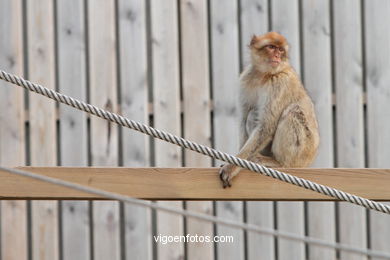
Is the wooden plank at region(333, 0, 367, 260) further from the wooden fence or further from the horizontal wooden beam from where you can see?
the horizontal wooden beam

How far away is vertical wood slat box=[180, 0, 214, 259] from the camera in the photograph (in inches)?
249

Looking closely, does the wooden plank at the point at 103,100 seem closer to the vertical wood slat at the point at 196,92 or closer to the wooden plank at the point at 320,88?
the vertical wood slat at the point at 196,92

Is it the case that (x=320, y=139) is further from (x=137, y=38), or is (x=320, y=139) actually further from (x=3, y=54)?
(x=3, y=54)

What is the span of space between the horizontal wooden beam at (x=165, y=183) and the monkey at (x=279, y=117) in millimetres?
1148

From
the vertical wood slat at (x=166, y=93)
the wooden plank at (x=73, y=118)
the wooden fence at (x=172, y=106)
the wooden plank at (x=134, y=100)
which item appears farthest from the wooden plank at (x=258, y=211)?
the wooden plank at (x=73, y=118)

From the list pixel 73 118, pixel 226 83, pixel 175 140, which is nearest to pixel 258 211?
pixel 226 83

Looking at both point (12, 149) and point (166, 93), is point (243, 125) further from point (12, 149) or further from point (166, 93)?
point (12, 149)

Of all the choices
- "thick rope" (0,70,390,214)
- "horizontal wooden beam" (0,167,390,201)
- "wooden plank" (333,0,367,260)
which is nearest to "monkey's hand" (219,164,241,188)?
"horizontal wooden beam" (0,167,390,201)

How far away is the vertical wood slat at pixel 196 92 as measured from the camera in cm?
633

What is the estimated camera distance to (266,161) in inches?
230

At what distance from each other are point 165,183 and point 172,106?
1.81m

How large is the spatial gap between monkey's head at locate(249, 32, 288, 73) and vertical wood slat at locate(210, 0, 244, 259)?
0.37 m

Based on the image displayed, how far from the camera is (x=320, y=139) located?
638 centimetres

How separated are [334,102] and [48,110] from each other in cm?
199
